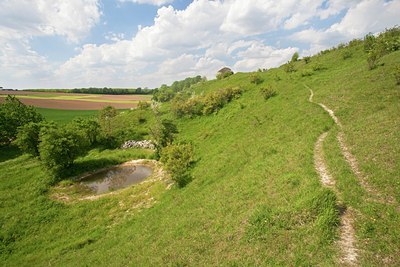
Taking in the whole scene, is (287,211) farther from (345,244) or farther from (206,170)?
(206,170)

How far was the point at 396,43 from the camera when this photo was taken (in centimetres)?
3816

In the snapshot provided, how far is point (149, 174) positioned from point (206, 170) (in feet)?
42.1

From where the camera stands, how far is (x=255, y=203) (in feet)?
48.9

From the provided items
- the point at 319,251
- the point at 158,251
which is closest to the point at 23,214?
the point at 158,251

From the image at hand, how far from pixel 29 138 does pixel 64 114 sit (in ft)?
176

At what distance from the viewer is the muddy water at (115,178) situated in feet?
109

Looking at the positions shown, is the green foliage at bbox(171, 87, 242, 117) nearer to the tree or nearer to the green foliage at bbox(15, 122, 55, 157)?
the tree

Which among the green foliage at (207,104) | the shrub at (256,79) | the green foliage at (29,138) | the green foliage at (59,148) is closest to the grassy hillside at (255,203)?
the green foliage at (59,148)

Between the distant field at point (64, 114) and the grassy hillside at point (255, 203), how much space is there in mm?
47849

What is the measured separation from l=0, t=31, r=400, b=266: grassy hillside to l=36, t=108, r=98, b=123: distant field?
157 feet

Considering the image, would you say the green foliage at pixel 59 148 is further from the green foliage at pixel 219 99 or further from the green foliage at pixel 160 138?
the green foliage at pixel 219 99

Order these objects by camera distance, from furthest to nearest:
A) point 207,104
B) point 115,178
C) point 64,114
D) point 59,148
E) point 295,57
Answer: point 64,114 < point 295,57 < point 207,104 < point 115,178 < point 59,148

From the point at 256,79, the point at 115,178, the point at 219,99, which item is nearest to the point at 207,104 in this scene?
the point at 219,99

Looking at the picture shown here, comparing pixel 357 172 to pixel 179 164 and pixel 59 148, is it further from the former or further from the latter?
pixel 59 148
